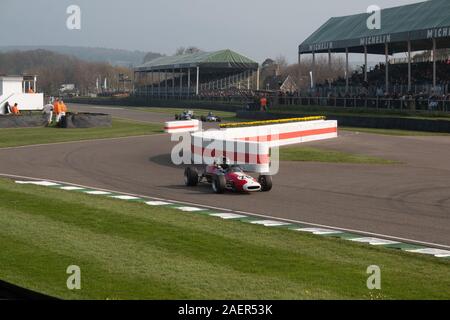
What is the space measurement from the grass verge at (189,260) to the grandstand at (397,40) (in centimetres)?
3116

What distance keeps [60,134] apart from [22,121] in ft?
17.3

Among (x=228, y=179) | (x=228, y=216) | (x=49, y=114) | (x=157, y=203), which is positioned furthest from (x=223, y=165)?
Result: (x=49, y=114)

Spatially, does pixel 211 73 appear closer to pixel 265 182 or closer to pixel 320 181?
pixel 320 181

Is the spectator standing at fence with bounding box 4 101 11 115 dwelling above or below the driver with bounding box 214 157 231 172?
above

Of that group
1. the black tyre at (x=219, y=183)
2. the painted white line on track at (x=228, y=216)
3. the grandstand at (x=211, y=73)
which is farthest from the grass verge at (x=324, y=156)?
the grandstand at (x=211, y=73)

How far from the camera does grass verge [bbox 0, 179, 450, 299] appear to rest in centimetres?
793

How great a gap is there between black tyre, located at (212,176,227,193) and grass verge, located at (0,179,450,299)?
3.65 m

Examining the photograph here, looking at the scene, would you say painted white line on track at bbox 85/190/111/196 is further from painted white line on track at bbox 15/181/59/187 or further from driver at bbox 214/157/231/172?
driver at bbox 214/157/231/172

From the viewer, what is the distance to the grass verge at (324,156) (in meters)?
23.6

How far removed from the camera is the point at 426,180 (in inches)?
743

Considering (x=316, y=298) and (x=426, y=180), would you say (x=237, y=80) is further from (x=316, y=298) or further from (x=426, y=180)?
(x=316, y=298)

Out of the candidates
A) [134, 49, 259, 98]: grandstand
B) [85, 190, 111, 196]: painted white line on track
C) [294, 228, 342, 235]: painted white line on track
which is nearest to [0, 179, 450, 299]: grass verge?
[294, 228, 342, 235]: painted white line on track

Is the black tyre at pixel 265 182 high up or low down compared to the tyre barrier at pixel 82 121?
down

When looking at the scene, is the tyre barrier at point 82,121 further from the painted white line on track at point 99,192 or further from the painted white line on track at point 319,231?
the painted white line on track at point 319,231
